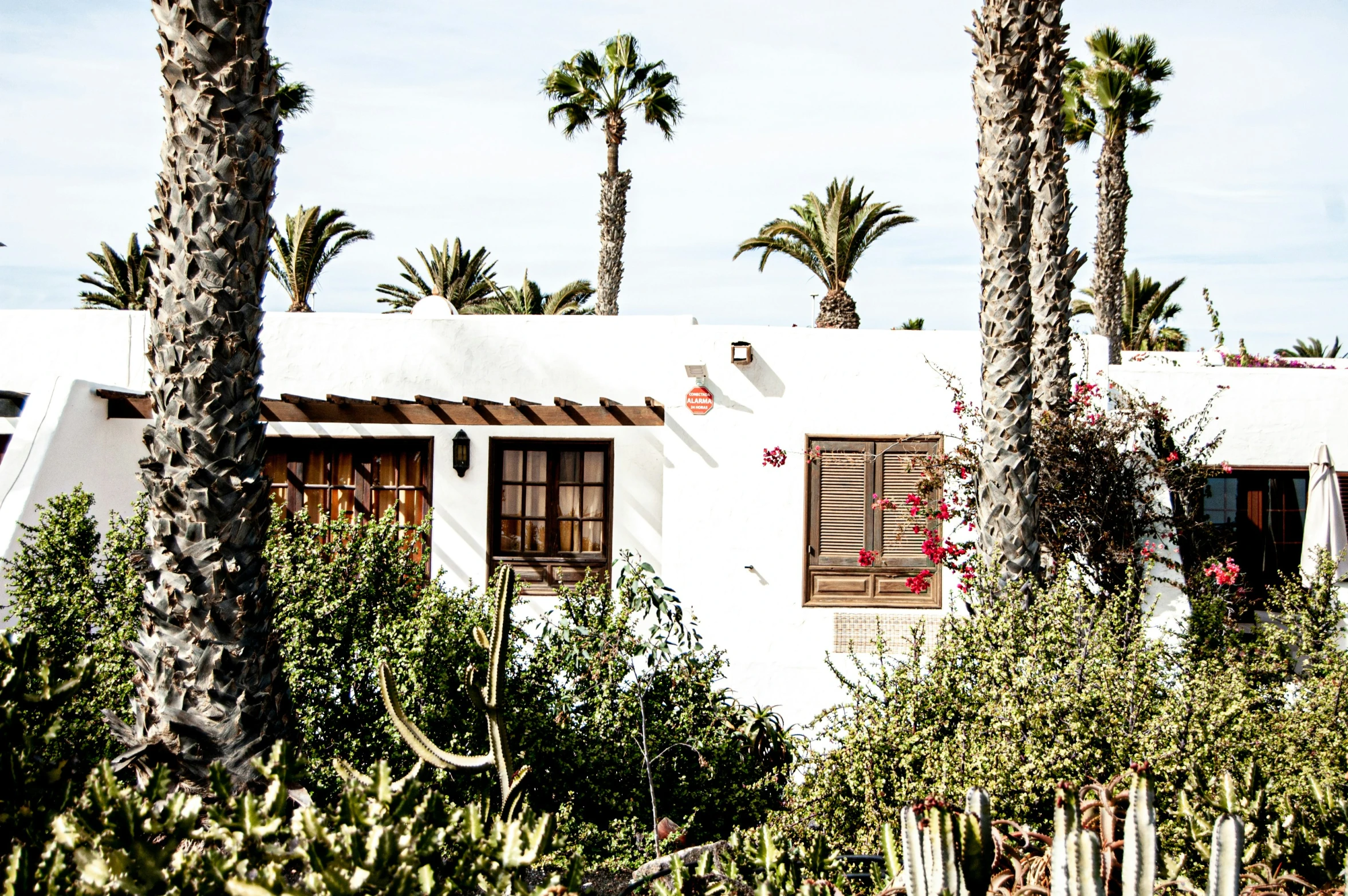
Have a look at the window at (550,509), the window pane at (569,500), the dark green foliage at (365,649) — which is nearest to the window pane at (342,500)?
the window at (550,509)

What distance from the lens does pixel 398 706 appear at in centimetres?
423

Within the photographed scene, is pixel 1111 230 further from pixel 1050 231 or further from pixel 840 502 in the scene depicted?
pixel 840 502

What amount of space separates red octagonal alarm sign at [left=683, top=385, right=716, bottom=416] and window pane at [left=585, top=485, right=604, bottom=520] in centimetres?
152

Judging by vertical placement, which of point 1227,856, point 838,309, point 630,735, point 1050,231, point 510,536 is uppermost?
point 838,309

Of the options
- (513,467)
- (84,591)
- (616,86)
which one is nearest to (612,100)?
(616,86)

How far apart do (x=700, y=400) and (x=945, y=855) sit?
8235 mm

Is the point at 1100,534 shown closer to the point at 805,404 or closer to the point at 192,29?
the point at 805,404

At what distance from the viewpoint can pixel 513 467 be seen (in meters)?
11.6

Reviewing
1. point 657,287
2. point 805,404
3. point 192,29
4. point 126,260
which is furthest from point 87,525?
point 126,260

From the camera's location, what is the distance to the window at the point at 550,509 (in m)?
11.5

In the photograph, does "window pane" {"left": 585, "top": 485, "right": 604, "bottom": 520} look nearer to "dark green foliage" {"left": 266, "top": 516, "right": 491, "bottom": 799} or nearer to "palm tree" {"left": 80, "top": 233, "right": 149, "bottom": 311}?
"dark green foliage" {"left": 266, "top": 516, "right": 491, "bottom": 799}

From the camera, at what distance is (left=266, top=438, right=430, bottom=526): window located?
1153 centimetres

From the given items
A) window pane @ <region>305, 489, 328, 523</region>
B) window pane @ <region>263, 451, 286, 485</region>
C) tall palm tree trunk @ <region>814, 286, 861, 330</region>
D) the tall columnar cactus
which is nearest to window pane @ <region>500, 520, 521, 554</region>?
window pane @ <region>305, 489, 328, 523</region>

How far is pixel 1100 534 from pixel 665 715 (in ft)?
18.5
